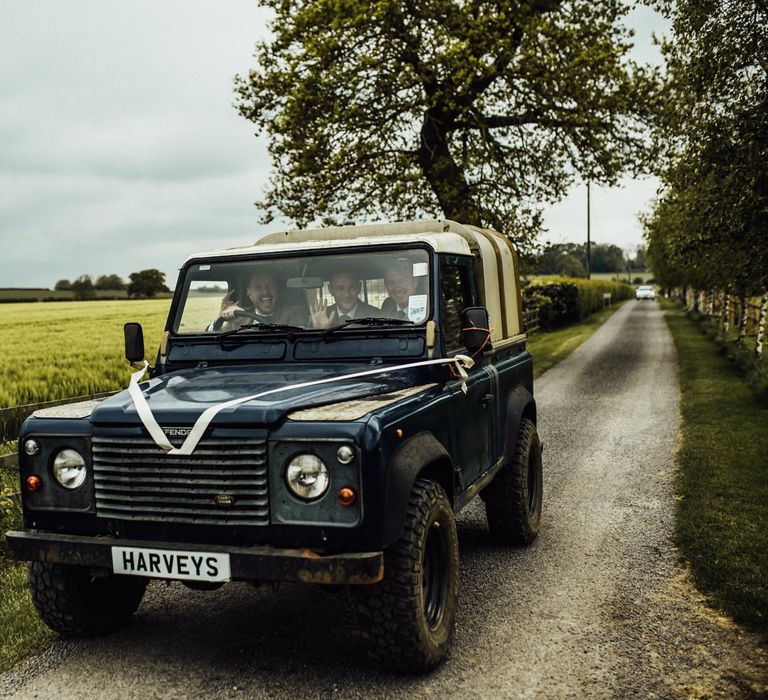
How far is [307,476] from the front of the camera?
3602mm

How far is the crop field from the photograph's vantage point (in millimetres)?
11664

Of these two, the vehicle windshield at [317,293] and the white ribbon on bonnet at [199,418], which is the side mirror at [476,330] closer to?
the vehicle windshield at [317,293]

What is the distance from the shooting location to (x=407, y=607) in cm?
375

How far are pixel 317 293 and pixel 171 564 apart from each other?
197 cm

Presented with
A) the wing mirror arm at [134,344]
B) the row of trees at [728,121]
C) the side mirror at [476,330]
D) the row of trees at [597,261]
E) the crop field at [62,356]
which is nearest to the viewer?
the side mirror at [476,330]

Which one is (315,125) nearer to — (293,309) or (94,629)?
(293,309)

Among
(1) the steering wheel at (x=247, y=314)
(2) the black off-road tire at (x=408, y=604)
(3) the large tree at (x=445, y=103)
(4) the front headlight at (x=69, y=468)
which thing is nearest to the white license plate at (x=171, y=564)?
(4) the front headlight at (x=69, y=468)

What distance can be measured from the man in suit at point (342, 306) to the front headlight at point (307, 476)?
1474 mm

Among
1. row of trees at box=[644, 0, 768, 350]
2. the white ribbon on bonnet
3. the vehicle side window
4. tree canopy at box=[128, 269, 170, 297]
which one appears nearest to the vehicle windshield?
the vehicle side window

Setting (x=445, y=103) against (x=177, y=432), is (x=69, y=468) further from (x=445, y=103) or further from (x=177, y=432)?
(x=445, y=103)

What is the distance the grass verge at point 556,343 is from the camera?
72.7ft

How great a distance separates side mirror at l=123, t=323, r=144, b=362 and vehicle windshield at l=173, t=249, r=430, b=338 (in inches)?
11.1

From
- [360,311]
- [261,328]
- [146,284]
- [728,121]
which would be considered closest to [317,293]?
[360,311]

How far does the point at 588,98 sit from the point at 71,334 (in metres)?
13.7
